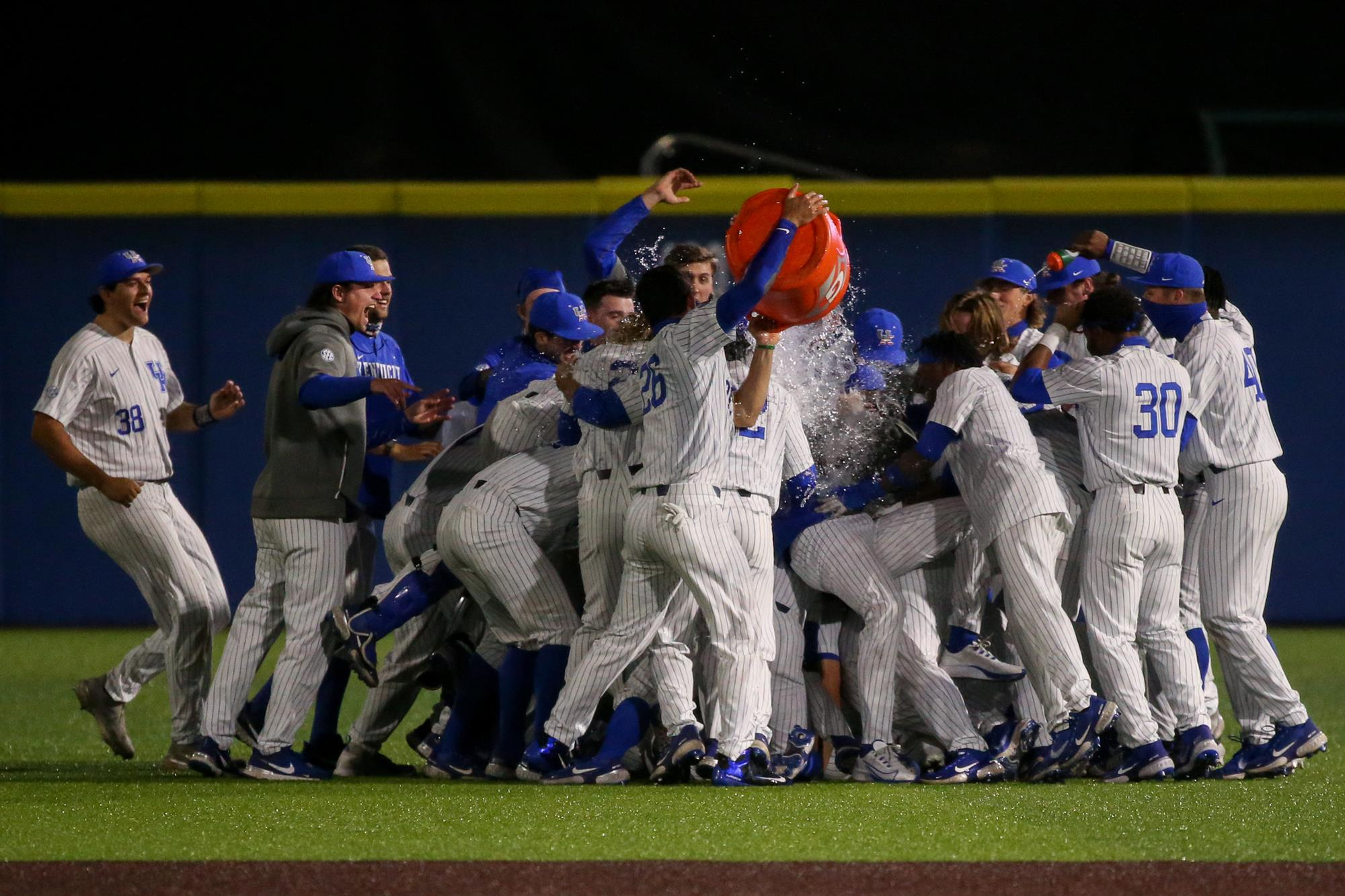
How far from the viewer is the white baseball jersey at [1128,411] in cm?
563

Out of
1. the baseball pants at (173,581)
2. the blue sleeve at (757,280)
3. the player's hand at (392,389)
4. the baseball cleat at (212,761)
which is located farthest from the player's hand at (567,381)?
the baseball cleat at (212,761)

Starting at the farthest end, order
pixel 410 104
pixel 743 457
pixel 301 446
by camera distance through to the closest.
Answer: pixel 410 104 → pixel 301 446 → pixel 743 457

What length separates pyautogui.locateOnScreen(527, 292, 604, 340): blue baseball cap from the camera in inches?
232

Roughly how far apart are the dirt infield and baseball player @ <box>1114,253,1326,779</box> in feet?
5.74

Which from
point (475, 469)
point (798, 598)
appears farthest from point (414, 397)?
point (798, 598)

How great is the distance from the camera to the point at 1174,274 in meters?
5.95

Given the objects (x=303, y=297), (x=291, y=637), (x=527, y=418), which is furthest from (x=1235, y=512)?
(x=303, y=297)

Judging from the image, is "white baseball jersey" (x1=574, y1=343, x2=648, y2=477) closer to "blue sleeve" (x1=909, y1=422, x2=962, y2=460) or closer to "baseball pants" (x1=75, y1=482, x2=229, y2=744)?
"blue sleeve" (x1=909, y1=422, x2=962, y2=460)

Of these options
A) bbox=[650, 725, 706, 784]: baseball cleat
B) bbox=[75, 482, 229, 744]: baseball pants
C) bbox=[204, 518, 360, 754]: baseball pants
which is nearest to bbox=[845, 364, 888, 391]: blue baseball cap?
bbox=[650, 725, 706, 784]: baseball cleat

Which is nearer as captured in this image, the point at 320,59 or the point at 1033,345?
the point at 1033,345

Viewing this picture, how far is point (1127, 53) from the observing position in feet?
46.4

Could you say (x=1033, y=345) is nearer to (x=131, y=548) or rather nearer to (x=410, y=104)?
(x=131, y=548)

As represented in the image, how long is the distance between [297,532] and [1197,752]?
9.74ft

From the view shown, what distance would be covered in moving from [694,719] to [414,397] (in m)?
1.52
